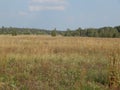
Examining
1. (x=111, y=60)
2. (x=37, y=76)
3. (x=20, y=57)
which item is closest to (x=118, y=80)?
(x=111, y=60)

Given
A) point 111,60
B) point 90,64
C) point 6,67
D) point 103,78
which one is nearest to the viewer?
point 111,60

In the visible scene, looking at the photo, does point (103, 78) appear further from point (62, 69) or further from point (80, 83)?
point (62, 69)

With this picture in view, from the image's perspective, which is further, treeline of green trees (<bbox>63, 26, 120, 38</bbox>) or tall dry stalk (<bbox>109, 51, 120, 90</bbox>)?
treeline of green trees (<bbox>63, 26, 120, 38</bbox>)

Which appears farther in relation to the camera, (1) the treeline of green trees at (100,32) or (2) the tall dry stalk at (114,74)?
(1) the treeline of green trees at (100,32)

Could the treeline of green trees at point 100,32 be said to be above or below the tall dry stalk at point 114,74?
below

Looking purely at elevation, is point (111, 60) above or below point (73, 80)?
above

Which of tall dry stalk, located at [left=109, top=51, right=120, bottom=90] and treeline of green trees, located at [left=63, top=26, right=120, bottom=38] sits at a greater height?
tall dry stalk, located at [left=109, top=51, right=120, bottom=90]

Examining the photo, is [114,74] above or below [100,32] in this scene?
above

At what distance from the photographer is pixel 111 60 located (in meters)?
8.28

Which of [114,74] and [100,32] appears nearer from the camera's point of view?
[114,74]

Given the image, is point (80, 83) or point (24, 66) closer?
point (80, 83)

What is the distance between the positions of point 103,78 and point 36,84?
1764 millimetres

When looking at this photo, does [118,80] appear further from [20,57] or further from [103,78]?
[20,57]

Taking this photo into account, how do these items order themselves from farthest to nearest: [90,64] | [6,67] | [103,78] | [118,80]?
[90,64], [6,67], [103,78], [118,80]
